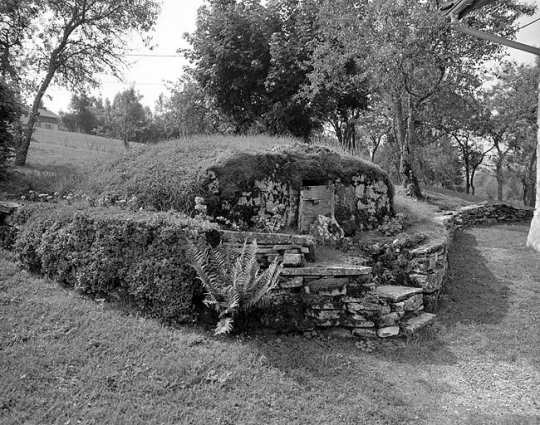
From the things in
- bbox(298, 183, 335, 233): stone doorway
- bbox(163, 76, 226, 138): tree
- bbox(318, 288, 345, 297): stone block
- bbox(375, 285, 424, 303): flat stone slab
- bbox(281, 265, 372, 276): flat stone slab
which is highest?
bbox(163, 76, 226, 138): tree

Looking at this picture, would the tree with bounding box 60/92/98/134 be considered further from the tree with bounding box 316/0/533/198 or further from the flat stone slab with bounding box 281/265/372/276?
the flat stone slab with bounding box 281/265/372/276

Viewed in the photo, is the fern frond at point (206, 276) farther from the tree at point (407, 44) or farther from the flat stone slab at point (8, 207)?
the tree at point (407, 44)

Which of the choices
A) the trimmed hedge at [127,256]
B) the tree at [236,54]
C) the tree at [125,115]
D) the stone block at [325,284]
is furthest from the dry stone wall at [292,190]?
the tree at [125,115]

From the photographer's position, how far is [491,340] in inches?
192

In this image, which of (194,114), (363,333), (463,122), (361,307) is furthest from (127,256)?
(463,122)

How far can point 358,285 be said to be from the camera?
479 centimetres

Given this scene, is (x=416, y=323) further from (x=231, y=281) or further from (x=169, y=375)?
(x=169, y=375)

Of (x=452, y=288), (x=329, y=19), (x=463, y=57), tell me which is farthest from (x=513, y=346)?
(x=329, y=19)

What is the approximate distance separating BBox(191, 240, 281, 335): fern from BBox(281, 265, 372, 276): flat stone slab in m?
0.26

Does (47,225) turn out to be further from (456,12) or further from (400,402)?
(456,12)

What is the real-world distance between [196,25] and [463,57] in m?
9.03

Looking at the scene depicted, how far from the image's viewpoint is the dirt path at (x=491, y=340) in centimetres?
351

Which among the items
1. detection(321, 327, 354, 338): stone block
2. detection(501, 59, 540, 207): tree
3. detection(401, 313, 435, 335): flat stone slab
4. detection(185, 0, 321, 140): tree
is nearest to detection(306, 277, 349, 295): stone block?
detection(321, 327, 354, 338): stone block

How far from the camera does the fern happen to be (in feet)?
13.0
